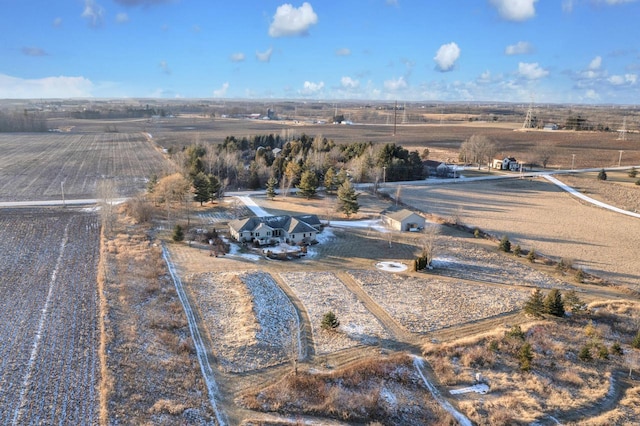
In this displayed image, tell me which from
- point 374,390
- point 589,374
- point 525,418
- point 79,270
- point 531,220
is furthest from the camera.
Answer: point 531,220

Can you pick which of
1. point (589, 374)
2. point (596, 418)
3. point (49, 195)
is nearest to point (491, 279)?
point (589, 374)

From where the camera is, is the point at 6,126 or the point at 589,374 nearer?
the point at 589,374

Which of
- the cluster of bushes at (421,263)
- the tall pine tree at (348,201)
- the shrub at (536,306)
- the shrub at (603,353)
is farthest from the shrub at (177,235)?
the shrub at (603,353)

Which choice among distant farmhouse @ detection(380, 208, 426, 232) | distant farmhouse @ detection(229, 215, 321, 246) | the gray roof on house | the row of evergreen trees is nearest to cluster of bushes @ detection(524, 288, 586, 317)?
distant farmhouse @ detection(380, 208, 426, 232)

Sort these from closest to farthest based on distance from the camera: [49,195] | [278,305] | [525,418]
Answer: [525,418] < [278,305] < [49,195]

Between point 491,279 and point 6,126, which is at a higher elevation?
point 6,126

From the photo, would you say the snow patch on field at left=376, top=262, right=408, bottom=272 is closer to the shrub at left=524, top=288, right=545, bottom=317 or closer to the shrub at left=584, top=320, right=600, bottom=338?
the shrub at left=524, top=288, right=545, bottom=317

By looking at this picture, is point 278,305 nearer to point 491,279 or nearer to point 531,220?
point 491,279
